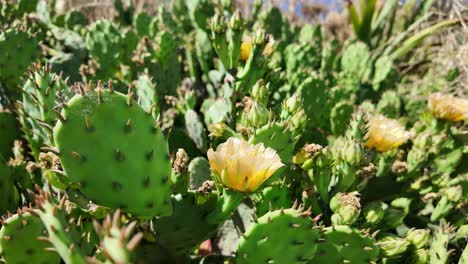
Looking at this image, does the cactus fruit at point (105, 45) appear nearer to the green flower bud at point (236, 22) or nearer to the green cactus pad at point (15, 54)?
the green cactus pad at point (15, 54)

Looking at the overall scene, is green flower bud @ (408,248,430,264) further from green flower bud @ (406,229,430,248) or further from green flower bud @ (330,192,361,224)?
green flower bud @ (330,192,361,224)

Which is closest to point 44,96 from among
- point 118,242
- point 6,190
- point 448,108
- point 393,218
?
point 6,190

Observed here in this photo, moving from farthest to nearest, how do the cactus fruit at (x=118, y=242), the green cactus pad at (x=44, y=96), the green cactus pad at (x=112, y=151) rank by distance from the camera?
the green cactus pad at (x=44, y=96), the green cactus pad at (x=112, y=151), the cactus fruit at (x=118, y=242)

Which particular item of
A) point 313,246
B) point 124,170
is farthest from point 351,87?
point 124,170

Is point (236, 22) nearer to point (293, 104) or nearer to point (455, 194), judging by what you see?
point (293, 104)

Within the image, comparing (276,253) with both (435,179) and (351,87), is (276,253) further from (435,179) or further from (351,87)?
(351,87)

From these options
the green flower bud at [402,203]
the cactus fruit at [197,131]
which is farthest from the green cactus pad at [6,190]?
the green flower bud at [402,203]

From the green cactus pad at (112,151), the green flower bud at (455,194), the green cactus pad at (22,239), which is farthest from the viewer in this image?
the green flower bud at (455,194)

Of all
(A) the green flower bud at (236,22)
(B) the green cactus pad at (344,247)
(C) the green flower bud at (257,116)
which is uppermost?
(A) the green flower bud at (236,22)
